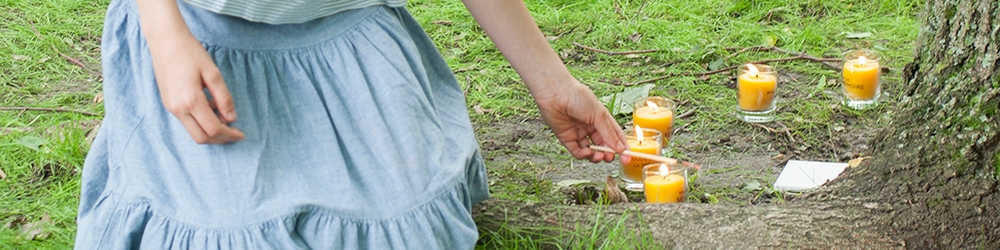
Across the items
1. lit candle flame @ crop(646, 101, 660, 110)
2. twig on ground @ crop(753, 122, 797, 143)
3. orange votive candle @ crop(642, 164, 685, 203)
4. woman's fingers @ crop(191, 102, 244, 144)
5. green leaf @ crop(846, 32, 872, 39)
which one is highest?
green leaf @ crop(846, 32, 872, 39)

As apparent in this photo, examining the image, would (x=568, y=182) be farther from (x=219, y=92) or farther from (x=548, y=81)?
(x=219, y=92)

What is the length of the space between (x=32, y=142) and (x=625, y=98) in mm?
1817

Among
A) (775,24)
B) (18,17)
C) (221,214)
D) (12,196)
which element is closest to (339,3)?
(221,214)

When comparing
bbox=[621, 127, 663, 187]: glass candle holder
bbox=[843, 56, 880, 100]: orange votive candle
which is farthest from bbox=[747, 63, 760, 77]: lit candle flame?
bbox=[621, 127, 663, 187]: glass candle holder

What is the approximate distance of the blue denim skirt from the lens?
1527 mm

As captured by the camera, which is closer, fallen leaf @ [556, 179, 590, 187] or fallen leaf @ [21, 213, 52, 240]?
fallen leaf @ [21, 213, 52, 240]

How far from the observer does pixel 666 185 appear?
88.8 inches

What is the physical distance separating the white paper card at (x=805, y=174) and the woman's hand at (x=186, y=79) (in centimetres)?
148

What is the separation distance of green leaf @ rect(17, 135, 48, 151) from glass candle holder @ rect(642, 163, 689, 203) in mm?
1785

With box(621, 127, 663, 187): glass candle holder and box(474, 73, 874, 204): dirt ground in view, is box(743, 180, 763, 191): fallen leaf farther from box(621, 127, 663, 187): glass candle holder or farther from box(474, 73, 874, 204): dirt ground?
box(621, 127, 663, 187): glass candle holder

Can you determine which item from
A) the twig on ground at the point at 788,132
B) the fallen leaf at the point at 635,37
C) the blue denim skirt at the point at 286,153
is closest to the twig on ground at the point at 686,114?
the twig on ground at the point at 788,132

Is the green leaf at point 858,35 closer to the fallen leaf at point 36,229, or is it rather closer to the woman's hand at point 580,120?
the woman's hand at point 580,120

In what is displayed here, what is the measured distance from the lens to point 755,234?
1823 millimetres

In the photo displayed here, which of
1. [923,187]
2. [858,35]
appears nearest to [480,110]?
[858,35]
